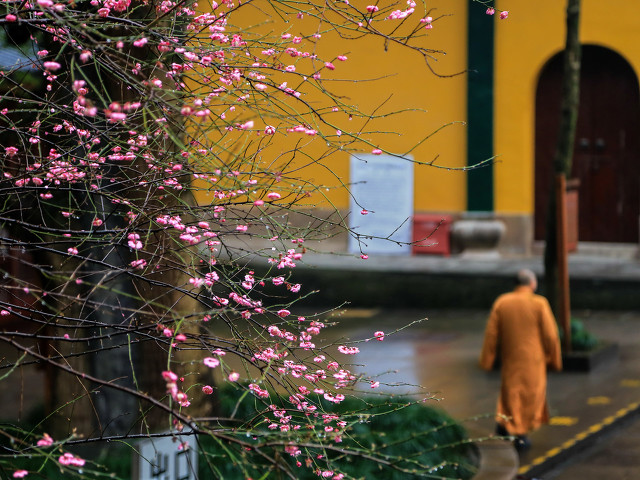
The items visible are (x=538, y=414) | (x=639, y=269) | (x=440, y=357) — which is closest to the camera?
(x=538, y=414)

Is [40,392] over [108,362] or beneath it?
beneath

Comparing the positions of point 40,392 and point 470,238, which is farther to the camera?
point 470,238

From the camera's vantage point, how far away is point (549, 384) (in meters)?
12.6

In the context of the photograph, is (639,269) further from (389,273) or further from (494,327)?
(494,327)

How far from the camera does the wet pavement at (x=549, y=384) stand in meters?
9.82

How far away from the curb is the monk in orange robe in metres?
0.40

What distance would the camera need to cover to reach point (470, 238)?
67.1 ft

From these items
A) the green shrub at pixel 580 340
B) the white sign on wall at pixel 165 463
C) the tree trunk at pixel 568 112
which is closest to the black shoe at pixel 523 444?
the green shrub at pixel 580 340

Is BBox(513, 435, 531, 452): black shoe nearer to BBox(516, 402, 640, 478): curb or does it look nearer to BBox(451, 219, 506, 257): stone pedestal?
BBox(516, 402, 640, 478): curb

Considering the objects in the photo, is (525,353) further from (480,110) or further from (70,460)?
(480,110)

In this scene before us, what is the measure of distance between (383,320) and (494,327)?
6763 millimetres

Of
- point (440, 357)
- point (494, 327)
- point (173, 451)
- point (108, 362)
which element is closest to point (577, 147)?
point (440, 357)

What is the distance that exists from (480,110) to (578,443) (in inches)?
455

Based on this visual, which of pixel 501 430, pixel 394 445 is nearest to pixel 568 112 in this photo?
pixel 501 430
